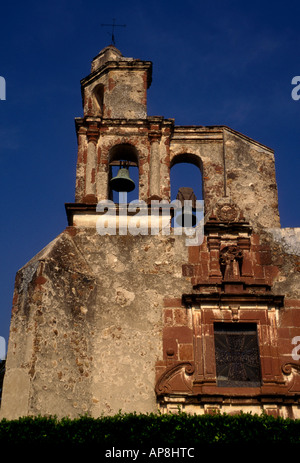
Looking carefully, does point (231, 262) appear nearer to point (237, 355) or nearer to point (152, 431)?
point (237, 355)

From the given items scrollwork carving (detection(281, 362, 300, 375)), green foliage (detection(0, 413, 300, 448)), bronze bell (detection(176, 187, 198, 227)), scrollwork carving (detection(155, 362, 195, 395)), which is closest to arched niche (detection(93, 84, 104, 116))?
bronze bell (detection(176, 187, 198, 227))

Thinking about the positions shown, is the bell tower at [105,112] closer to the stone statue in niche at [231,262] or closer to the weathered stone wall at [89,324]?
the weathered stone wall at [89,324]

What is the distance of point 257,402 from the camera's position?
36.8ft

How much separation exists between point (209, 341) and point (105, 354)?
188 centimetres

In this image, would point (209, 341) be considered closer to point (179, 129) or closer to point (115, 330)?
point (115, 330)

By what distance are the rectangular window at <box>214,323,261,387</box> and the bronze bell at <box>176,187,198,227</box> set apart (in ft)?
7.95

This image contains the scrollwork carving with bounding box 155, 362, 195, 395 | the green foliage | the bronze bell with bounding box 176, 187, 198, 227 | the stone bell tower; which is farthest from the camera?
the bronze bell with bounding box 176, 187, 198, 227

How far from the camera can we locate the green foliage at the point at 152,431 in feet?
30.6

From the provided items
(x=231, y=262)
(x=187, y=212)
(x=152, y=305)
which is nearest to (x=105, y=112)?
(x=187, y=212)

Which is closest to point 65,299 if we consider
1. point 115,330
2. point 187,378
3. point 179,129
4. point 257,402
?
point 115,330

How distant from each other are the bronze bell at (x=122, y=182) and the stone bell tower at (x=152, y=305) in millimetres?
263

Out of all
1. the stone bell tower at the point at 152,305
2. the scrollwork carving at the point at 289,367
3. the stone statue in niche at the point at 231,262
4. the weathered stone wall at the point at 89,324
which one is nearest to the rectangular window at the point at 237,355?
the stone bell tower at the point at 152,305

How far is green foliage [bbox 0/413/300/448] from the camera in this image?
9.32 metres

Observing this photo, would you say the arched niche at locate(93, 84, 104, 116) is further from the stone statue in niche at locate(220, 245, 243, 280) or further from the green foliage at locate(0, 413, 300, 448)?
the green foliage at locate(0, 413, 300, 448)
